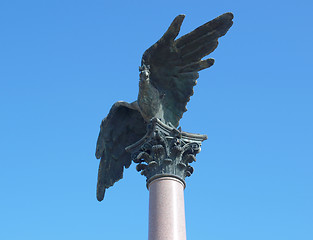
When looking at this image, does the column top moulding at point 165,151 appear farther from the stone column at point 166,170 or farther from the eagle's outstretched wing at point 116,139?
the eagle's outstretched wing at point 116,139

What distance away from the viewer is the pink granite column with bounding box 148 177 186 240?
13.7m

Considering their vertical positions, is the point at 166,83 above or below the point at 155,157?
above

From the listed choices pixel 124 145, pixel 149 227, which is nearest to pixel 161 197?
pixel 149 227

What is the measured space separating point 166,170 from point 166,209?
4.60 feet

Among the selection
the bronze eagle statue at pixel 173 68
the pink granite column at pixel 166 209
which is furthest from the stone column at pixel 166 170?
the bronze eagle statue at pixel 173 68

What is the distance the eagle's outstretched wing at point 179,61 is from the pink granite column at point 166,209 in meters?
2.45

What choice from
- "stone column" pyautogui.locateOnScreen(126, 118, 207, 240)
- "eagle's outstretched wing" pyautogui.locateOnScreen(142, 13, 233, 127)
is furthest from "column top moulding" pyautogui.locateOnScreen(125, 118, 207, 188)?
"eagle's outstretched wing" pyautogui.locateOnScreen(142, 13, 233, 127)

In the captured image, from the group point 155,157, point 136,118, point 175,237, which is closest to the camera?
point 175,237

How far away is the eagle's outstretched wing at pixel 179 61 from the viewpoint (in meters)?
16.8

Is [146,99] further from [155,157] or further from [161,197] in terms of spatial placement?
[161,197]

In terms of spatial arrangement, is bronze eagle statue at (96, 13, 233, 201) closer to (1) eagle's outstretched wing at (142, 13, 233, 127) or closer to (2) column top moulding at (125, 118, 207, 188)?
(1) eagle's outstretched wing at (142, 13, 233, 127)

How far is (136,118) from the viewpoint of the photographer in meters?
18.4

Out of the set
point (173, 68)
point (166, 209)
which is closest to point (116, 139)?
point (173, 68)

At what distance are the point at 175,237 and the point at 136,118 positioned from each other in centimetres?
576
